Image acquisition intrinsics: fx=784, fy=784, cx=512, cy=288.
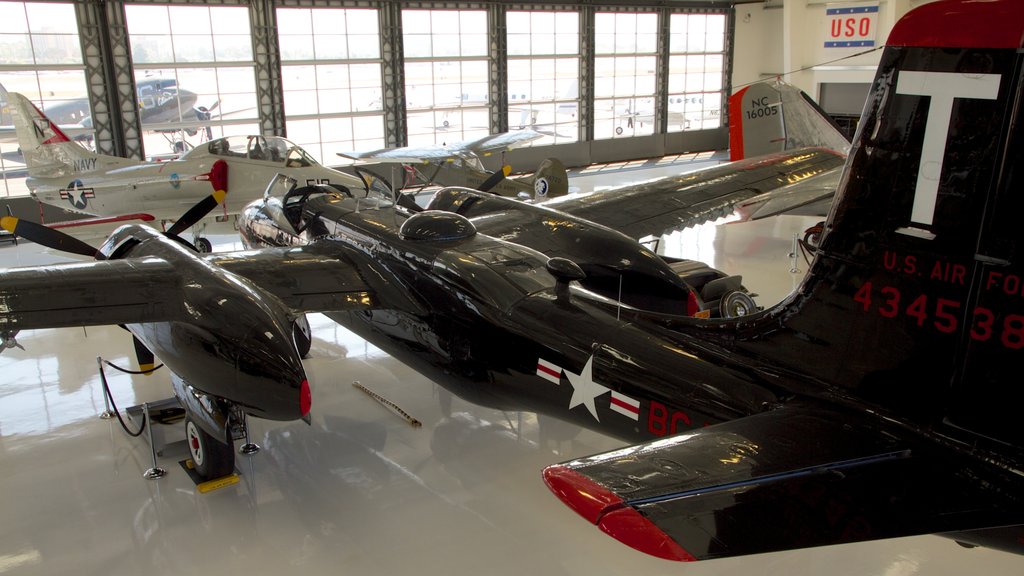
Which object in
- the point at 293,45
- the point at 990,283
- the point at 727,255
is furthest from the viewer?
the point at 293,45

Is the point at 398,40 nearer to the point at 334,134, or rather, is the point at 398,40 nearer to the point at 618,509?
the point at 334,134

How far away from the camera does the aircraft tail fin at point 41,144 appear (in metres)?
17.9

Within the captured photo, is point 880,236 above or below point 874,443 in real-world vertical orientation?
above

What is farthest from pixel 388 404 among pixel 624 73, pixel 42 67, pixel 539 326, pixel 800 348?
pixel 624 73

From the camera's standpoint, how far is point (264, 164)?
17.8 metres

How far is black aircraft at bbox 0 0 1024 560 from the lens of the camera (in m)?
3.62

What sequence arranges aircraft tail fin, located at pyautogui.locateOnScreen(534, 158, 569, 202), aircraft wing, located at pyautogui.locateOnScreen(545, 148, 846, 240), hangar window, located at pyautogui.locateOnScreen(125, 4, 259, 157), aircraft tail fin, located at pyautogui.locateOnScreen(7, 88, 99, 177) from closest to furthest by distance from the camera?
aircraft wing, located at pyautogui.locateOnScreen(545, 148, 846, 240)
aircraft tail fin, located at pyautogui.locateOnScreen(7, 88, 99, 177)
aircraft tail fin, located at pyautogui.locateOnScreen(534, 158, 569, 202)
hangar window, located at pyautogui.locateOnScreen(125, 4, 259, 157)

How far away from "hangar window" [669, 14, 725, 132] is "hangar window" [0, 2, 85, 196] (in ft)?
79.5

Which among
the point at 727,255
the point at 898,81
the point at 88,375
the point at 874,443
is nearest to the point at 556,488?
the point at 874,443

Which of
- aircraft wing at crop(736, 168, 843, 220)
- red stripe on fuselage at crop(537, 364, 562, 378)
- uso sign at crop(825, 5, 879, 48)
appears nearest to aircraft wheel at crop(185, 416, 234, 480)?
red stripe on fuselage at crop(537, 364, 562, 378)

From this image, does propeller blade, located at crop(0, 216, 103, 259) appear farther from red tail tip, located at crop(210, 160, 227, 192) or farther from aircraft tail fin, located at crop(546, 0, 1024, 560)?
aircraft tail fin, located at crop(546, 0, 1024, 560)

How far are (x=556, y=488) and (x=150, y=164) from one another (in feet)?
56.2

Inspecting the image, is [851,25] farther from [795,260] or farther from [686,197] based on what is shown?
[686,197]

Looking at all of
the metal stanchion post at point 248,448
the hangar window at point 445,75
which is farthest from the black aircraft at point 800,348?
the hangar window at point 445,75
